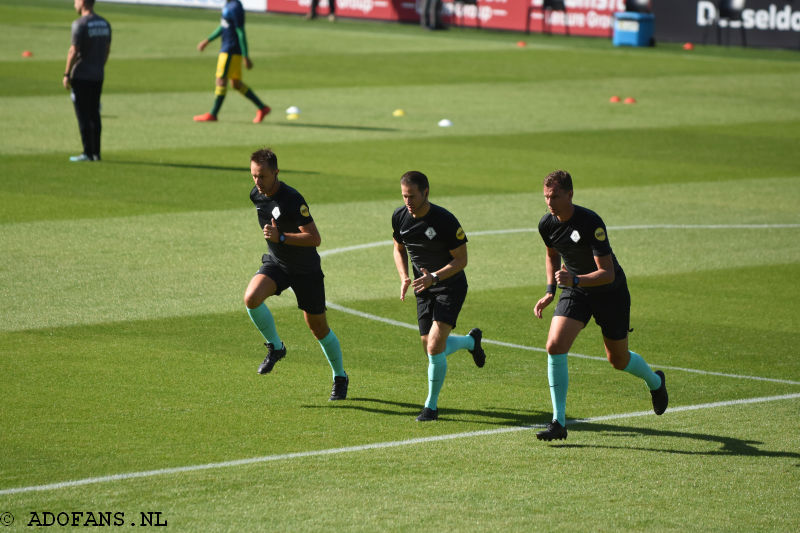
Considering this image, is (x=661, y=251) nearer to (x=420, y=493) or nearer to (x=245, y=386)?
(x=245, y=386)

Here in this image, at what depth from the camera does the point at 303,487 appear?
7.89m

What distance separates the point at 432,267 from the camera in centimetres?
953

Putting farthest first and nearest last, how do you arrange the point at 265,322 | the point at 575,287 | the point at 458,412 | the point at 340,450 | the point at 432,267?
1. the point at 265,322
2. the point at 458,412
3. the point at 432,267
4. the point at 575,287
5. the point at 340,450

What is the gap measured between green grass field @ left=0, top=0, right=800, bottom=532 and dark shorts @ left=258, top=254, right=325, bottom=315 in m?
0.73

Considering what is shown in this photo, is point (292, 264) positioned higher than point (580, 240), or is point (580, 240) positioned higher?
point (580, 240)

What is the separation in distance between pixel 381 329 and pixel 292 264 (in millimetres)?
2434

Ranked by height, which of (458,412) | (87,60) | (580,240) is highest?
(87,60)

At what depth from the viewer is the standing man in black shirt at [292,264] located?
9734 millimetres

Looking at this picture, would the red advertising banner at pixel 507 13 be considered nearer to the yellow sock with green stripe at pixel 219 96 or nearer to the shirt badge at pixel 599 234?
the yellow sock with green stripe at pixel 219 96

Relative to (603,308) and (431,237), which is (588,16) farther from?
(603,308)

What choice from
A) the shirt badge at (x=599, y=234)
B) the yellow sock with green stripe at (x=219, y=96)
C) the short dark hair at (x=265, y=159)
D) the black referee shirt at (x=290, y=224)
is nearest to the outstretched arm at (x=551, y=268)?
the shirt badge at (x=599, y=234)

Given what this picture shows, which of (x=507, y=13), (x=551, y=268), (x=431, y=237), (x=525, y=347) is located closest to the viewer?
(x=551, y=268)

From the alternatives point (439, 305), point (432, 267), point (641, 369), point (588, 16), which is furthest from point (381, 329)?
point (588, 16)

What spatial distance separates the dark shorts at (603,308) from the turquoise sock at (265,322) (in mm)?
2402
